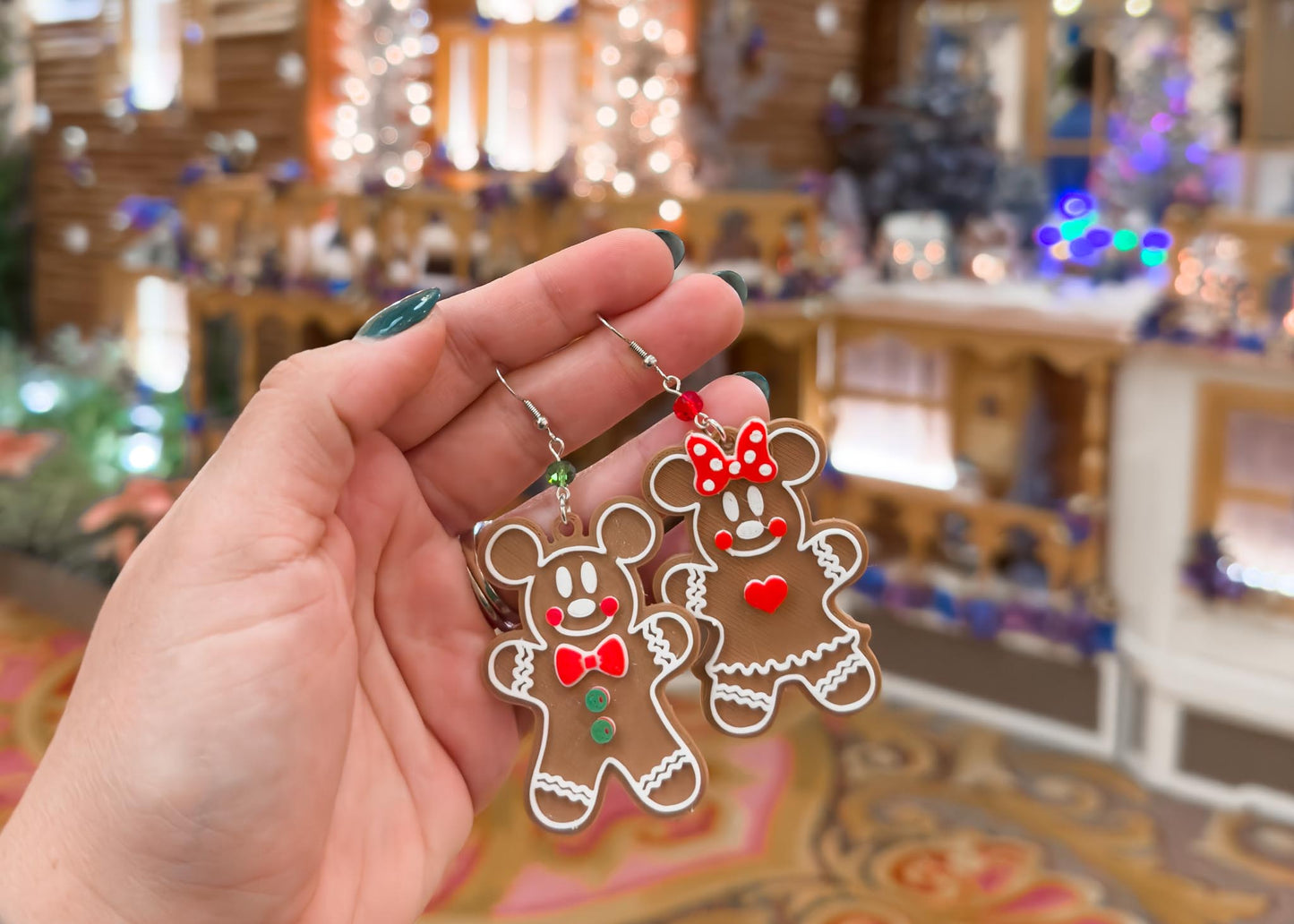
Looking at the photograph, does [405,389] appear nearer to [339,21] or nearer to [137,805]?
[137,805]

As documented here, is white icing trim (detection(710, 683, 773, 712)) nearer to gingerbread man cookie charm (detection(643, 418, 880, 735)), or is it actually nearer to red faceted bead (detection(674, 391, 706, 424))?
gingerbread man cookie charm (detection(643, 418, 880, 735))

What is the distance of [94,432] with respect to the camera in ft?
19.0

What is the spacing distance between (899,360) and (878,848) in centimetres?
194

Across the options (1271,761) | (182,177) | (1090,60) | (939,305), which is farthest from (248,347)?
(1271,761)

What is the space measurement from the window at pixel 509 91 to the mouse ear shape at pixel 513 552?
4.32 m

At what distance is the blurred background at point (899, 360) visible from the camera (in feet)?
11.3

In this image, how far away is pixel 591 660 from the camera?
141cm

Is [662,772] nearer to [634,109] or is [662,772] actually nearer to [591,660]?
[591,660]

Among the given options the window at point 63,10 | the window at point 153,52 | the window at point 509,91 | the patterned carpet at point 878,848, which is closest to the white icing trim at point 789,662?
the patterned carpet at point 878,848

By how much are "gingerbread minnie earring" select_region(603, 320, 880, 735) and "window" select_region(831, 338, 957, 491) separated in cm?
308

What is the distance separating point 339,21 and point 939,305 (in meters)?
3.72

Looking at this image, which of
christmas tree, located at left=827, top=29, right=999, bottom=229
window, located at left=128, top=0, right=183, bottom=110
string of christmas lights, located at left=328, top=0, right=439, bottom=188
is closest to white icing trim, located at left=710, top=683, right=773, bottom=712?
christmas tree, located at left=827, top=29, right=999, bottom=229

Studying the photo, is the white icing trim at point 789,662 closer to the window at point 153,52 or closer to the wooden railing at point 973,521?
the wooden railing at point 973,521

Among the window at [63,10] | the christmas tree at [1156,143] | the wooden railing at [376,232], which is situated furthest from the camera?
the window at [63,10]
